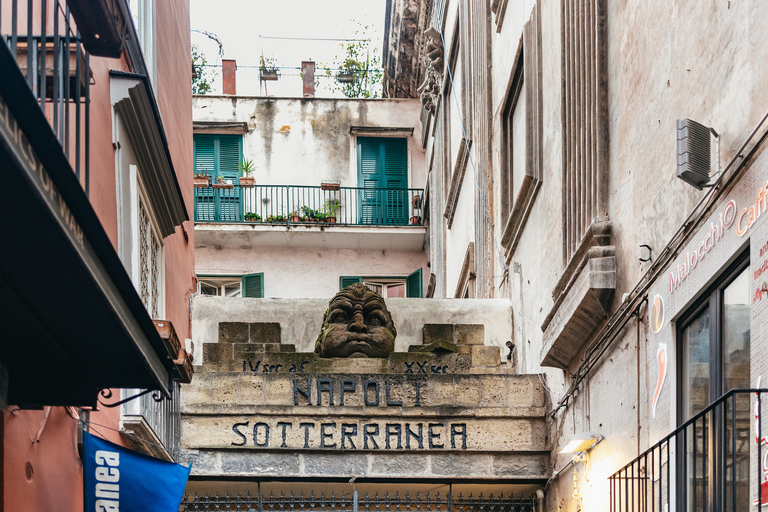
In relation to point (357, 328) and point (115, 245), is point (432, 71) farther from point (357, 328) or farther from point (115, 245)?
point (115, 245)

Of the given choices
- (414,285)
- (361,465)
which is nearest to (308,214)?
(414,285)

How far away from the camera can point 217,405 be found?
12711 mm

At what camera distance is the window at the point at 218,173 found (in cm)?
2944

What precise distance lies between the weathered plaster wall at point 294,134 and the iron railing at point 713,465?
2201 centimetres

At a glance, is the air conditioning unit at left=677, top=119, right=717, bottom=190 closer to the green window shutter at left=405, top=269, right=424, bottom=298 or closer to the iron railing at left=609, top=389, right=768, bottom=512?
the iron railing at left=609, top=389, right=768, bottom=512

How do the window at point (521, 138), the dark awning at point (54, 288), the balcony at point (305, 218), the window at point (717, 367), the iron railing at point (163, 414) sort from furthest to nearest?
1. the balcony at point (305, 218)
2. the window at point (521, 138)
3. the iron railing at point (163, 414)
4. the window at point (717, 367)
5. the dark awning at point (54, 288)

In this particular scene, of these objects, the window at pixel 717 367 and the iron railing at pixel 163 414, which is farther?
the iron railing at pixel 163 414

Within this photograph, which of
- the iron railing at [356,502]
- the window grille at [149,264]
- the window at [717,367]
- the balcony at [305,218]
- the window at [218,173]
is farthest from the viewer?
the window at [218,173]

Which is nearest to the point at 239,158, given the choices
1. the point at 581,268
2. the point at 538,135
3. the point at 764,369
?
the point at 538,135

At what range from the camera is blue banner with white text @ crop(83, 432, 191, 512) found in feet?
29.0

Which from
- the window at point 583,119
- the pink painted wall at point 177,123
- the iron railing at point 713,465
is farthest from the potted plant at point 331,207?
the iron railing at point 713,465

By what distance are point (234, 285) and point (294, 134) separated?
13.6 ft

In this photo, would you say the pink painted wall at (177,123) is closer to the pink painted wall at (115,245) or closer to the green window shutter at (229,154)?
the pink painted wall at (115,245)

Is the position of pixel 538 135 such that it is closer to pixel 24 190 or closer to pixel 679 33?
pixel 679 33
